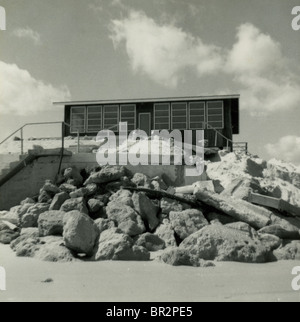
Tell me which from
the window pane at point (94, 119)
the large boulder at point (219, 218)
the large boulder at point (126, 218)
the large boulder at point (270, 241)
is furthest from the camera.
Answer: the window pane at point (94, 119)

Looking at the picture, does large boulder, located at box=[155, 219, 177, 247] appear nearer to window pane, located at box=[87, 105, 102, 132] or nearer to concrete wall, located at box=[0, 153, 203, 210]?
concrete wall, located at box=[0, 153, 203, 210]

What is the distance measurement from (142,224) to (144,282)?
3.01 m

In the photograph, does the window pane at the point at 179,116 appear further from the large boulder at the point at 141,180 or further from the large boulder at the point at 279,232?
the large boulder at the point at 279,232

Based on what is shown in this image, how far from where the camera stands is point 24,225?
390 inches

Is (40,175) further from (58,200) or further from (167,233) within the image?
(167,233)

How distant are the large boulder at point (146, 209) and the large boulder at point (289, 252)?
2.78 metres

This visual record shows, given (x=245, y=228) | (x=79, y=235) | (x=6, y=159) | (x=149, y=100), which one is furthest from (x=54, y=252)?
(x=149, y=100)

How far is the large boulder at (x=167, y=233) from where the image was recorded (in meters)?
8.66

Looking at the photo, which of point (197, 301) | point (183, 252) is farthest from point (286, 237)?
point (197, 301)

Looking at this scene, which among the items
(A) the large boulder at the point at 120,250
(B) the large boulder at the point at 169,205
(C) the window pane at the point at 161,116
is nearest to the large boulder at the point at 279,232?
(B) the large boulder at the point at 169,205

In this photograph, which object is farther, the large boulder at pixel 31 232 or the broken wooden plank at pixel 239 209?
the broken wooden plank at pixel 239 209

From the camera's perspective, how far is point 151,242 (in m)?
8.47
